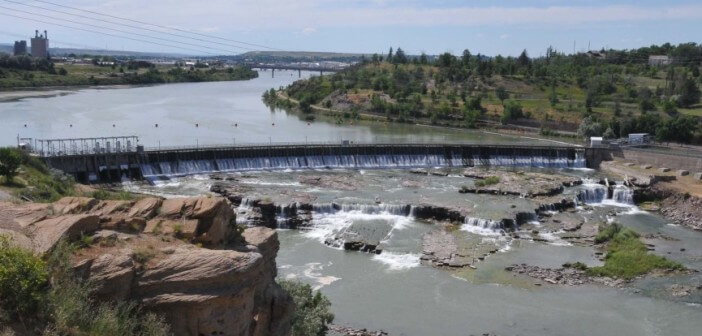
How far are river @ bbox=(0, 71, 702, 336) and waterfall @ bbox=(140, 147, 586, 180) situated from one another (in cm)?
173

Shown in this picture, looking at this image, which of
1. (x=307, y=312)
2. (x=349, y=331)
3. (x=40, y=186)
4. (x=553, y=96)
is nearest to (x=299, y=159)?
(x=40, y=186)

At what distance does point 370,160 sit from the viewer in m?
52.3

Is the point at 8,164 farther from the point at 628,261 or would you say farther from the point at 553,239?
the point at 628,261

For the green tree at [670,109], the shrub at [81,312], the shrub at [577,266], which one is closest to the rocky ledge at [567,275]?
the shrub at [577,266]

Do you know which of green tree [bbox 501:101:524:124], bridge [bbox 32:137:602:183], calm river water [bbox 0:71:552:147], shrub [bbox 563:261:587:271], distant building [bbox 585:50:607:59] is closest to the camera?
shrub [bbox 563:261:587:271]

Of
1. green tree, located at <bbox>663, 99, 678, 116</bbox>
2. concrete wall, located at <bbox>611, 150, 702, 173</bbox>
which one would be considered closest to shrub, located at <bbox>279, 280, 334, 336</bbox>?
concrete wall, located at <bbox>611, 150, 702, 173</bbox>

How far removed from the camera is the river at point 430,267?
Answer: 23.5m

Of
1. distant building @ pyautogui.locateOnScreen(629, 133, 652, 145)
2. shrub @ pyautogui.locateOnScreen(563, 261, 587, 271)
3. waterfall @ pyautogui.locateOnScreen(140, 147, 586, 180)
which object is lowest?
shrub @ pyautogui.locateOnScreen(563, 261, 587, 271)

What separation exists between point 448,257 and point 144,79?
11689cm

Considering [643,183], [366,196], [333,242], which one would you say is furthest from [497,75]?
[333,242]

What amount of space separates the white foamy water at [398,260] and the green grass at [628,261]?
7.39 metres

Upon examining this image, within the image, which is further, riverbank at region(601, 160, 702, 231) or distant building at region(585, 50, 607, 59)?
distant building at region(585, 50, 607, 59)

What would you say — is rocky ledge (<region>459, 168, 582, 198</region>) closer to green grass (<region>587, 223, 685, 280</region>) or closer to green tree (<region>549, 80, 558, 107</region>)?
green grass (<region>587, 223, 685, 280</region>)

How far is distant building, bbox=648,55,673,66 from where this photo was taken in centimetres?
11792
